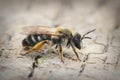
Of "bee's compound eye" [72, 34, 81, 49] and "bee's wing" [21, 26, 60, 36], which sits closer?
"bee's wing" [21, 26, 60, 36]

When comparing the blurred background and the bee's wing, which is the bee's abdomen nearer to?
the bee's wing

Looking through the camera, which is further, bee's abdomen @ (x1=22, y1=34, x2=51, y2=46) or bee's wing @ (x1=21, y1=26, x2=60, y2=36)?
bee's abdomen @ (x1=22, y1=34, x2=51, y2=46)

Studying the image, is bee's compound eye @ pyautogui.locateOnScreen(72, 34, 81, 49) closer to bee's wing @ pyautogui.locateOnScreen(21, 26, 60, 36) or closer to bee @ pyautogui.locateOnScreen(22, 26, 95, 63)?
bee @ pyautogui.locateOnScreen(22, 26, 95, 63)

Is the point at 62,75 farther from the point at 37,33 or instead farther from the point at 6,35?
the point at 6,35

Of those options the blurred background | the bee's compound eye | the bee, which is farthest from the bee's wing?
the blurred background

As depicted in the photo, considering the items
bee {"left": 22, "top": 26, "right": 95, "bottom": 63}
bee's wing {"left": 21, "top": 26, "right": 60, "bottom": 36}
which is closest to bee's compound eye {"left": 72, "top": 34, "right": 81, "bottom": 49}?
bee {"left": 22, "top": 26, "right": 95, "bottom": 63}

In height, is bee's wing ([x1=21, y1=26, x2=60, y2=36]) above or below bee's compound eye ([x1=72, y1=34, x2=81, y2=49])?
above

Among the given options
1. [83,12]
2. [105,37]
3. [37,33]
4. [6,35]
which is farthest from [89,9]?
[37,33]

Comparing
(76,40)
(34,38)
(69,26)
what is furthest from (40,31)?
(69,26)

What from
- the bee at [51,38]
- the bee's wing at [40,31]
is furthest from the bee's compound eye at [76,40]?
the bee's wing at [40,31]
